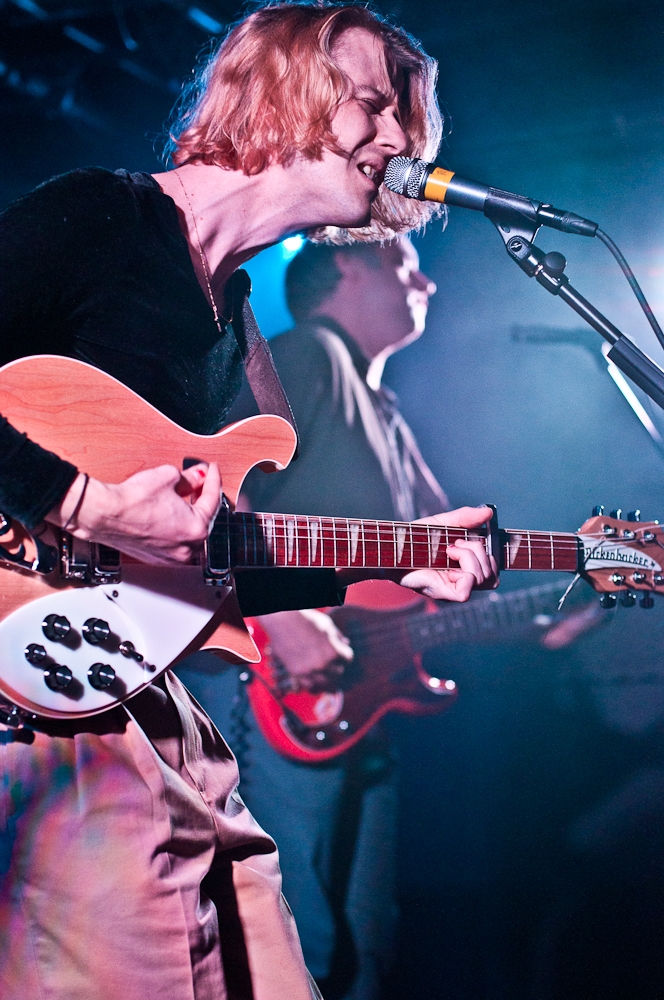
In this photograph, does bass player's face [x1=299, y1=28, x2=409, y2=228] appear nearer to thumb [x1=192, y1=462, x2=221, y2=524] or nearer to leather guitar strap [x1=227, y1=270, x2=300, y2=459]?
leather guitar strap [x1=227, y1=270, x2=300, y2=459]

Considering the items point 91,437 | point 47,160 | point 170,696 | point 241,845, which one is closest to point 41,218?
point 91,437

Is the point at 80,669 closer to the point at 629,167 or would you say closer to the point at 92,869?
the point at 92,869

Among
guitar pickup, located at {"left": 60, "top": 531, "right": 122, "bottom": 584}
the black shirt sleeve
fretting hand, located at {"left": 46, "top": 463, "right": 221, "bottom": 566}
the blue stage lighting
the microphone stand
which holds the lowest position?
guitar pickup, located at {"left": 60, "top": 531, "right": 122, "bottom": 584}

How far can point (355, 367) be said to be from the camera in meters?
3.04

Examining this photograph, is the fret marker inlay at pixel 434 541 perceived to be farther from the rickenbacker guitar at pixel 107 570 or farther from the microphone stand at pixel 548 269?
the microphone stand at pixel 548 269

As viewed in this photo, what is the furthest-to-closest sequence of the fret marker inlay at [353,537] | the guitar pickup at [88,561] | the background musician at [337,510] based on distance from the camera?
the background musician at [337,510], the fret marker inlay at [353,537], the guitar pickup at [88,561]

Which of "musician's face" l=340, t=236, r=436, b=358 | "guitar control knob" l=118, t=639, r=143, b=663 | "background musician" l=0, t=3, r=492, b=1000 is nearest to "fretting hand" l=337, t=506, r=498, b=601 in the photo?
"background musician" l=0, t=3, r=492, b=1000

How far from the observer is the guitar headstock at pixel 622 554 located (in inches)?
88.7

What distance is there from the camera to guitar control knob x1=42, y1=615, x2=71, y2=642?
1.19 meters

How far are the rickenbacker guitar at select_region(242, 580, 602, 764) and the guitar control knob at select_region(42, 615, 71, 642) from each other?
175 centimetres

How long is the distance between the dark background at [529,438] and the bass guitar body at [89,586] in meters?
1.68

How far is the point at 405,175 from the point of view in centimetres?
193

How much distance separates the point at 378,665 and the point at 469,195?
1794 millimetres

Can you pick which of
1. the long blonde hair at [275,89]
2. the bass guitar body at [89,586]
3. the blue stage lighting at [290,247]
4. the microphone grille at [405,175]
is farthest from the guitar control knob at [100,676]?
the blue stage lighting at [290,247]
